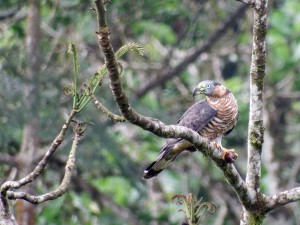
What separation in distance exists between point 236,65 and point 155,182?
1952 millimetres

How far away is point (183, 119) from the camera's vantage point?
5.82 metres

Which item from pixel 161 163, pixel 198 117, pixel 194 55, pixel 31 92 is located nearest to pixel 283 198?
pixel 161 163

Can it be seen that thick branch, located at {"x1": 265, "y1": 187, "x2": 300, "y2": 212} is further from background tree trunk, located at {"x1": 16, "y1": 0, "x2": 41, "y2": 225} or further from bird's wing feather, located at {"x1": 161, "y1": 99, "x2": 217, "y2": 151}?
background tree trunk, located at {"x1": 16, "y1": 0, "x2": 41, "y2": 225}

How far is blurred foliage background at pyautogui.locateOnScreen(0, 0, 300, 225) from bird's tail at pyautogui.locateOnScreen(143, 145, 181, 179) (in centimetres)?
314

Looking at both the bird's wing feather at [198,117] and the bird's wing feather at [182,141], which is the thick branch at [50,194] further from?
the bird's wing feather at [198,117]

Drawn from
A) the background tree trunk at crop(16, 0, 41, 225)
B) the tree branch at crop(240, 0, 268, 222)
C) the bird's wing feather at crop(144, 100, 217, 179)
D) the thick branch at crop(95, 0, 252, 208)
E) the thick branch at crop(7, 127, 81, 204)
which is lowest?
the thick branch at crop(7, 127, 81, 204)

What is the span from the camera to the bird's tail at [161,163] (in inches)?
208

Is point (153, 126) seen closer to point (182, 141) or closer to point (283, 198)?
point (283, 198)

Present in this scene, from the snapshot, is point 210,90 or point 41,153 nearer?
point 210,90

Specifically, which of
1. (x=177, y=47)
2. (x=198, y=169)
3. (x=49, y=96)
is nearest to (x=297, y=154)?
(x=198, y=169)

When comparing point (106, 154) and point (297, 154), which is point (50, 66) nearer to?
point (106, 154)

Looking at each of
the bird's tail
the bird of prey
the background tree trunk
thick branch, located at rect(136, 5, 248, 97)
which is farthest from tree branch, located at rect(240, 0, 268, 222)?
thick branch, located at rect(136, 5, 248, 97)

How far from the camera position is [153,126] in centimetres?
364

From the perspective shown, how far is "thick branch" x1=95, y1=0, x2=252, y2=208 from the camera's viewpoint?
3.19 meters
